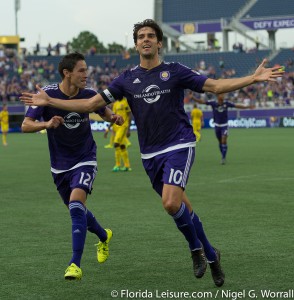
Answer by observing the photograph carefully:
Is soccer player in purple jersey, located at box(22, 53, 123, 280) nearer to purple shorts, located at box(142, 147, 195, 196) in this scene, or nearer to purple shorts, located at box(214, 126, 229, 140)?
purple shorts, located at box(142, 147, 195, 196)

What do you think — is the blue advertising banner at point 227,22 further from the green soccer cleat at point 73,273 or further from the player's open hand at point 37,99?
the green soccer cleat at point 73,273

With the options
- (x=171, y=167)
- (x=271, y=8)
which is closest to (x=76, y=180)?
(x=171, y=167)

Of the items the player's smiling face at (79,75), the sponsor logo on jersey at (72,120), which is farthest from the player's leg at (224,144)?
the player's smiling face at (79,75)

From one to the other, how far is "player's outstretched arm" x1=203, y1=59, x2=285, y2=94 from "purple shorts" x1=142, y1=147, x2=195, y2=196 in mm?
677

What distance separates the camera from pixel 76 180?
858 centimetres

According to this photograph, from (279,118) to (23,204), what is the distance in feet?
148

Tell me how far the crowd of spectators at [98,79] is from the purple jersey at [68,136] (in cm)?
5207

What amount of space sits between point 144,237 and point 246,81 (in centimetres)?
383

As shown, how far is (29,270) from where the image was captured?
8.49 m

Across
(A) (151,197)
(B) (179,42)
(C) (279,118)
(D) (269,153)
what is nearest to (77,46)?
(B) (179,42)

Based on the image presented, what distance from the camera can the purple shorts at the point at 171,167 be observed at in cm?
772

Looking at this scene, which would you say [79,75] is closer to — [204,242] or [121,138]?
[204,242]

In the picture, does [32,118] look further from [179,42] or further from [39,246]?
[179,42]

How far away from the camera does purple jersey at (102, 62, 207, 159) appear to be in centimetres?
780
